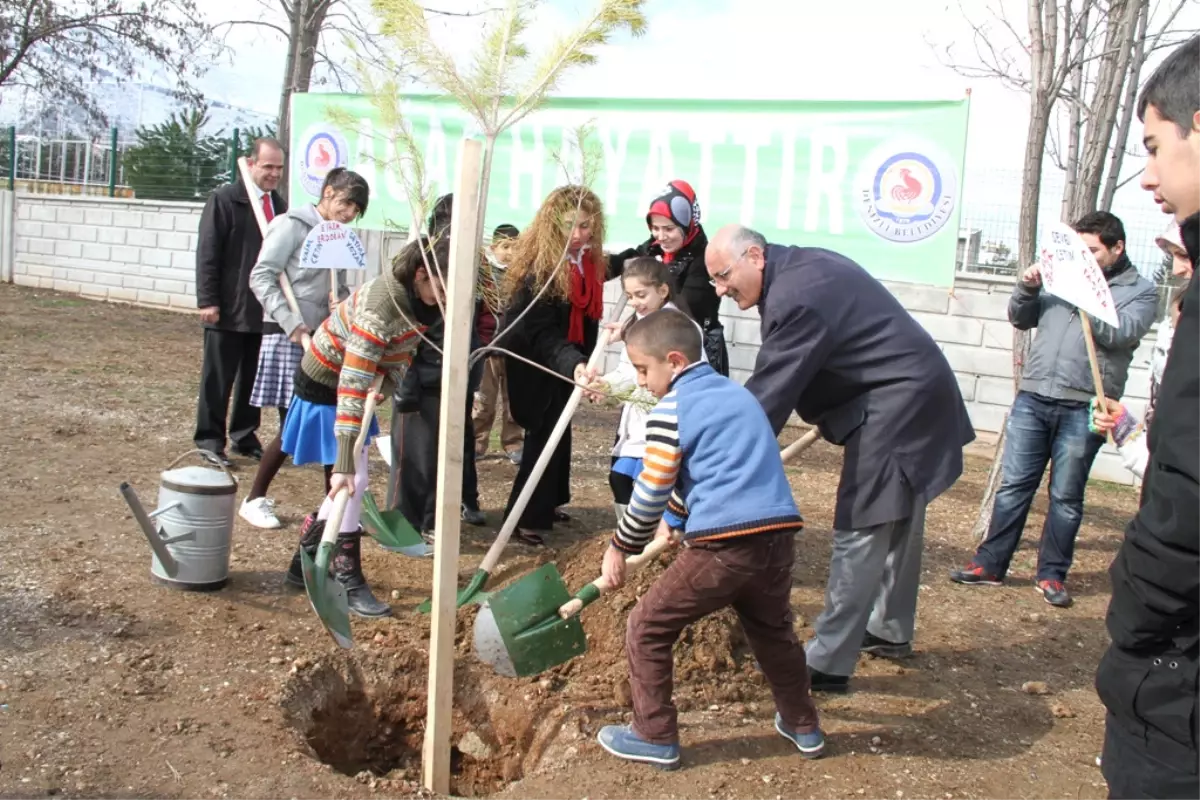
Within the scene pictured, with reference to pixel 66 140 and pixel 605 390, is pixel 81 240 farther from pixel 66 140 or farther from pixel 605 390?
pixel 605 390

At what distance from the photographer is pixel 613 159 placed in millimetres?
8680

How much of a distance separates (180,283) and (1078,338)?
479 inches

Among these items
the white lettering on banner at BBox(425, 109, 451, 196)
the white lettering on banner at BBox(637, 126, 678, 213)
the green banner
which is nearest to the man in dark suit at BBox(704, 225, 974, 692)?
the green banner

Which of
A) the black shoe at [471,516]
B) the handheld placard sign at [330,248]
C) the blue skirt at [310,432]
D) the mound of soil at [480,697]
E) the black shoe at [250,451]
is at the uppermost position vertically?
the handheld placard sign at [330,248]

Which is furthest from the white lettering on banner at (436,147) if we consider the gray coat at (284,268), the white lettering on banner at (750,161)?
the gray coat at (284,268)

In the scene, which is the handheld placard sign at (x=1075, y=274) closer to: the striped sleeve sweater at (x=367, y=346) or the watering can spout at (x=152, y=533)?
the striped sleeve sweater at (x=367, y=346)

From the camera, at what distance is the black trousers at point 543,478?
5383mm

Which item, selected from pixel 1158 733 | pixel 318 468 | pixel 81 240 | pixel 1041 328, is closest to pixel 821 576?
pixel 1041 328

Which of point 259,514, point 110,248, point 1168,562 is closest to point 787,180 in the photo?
point 259,514

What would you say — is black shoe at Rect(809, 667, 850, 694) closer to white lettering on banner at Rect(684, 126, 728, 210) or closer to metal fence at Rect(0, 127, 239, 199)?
white lettering on banner at Rect(684, 126, 728, 210)

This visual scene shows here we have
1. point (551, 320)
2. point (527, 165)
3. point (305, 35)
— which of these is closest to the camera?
point (551, 320)

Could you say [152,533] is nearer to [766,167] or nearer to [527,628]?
[527,628]

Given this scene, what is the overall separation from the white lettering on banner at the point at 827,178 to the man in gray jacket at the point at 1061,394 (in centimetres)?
295

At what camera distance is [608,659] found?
402 centimetres
